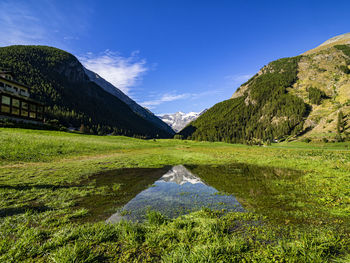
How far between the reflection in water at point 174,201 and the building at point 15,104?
6155 cm

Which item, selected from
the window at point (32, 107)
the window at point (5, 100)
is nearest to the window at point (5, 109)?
the window at point (5, 100)

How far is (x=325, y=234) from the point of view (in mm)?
5285

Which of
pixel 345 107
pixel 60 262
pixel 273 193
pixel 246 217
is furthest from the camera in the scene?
pixel 345 107

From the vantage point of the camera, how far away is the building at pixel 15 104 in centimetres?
4562

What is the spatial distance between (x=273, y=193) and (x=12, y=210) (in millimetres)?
14472

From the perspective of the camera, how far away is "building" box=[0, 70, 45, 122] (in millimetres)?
45625

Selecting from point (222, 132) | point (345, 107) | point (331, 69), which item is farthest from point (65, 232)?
point (331, 69)

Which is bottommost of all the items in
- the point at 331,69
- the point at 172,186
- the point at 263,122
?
the point at 172,186

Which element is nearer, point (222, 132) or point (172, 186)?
point (172, 186)

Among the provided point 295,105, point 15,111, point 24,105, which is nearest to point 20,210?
point 15,111

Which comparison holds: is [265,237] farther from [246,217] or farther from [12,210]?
[12,210]

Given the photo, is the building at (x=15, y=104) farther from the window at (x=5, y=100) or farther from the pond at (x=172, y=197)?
the pond at (x=172, y=197)

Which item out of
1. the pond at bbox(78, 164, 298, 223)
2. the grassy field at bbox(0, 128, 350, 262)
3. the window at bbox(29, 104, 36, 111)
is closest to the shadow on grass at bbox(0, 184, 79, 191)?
the grassy field at bbox(0, 128, 350, 262)

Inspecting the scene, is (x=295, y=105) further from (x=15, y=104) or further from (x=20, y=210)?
(x=15, y=104)
